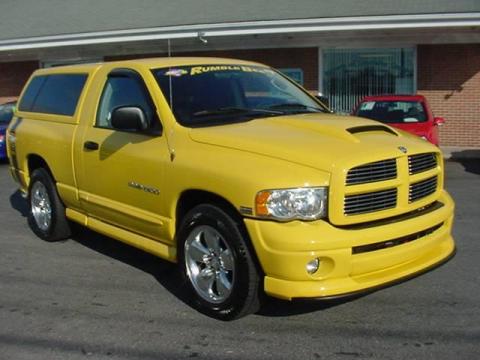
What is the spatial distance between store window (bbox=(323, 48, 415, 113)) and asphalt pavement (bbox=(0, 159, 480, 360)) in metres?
10.6

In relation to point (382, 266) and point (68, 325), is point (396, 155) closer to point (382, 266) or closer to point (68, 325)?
point (382, 266)

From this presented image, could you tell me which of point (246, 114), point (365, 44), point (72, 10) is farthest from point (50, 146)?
point (72, 10)

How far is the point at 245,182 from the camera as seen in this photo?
3924 mm

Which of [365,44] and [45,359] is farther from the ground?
[365,44]

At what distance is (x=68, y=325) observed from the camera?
4.34 metres

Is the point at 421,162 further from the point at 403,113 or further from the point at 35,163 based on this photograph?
the point at 403,113

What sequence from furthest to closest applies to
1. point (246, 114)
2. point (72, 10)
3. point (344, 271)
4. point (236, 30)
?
point (72, 10), point (236, 30), point (246, 114), point (344, 271)

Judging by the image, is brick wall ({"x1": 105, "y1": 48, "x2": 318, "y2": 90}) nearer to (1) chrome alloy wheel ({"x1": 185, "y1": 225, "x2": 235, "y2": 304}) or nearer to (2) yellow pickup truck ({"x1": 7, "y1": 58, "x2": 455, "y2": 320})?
(2) yellow pickup truck ({"x1": 7, "y1": 58, "x2": 455, "y2": 320})

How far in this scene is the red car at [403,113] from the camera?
437 inches

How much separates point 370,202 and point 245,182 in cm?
83

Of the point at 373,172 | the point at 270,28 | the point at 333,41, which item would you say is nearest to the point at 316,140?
the point at 373,172

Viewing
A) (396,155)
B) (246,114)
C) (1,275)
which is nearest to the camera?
(396,155)

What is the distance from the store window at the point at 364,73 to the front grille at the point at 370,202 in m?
12.3

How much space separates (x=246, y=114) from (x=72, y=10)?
1602 cm
